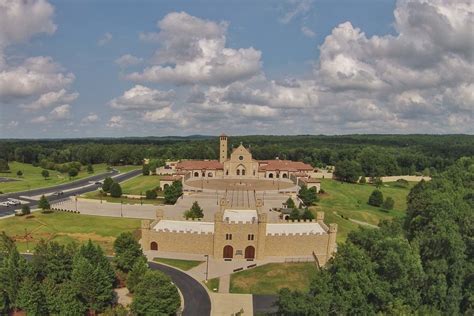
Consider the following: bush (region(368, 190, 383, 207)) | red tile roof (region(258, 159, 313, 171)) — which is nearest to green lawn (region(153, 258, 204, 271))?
bush (region(368, 190, 383, 207))

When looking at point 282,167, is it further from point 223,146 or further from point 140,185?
point 140,185

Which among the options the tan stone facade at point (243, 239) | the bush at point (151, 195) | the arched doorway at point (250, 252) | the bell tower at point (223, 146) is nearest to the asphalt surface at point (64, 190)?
the bush at point (151, 195)

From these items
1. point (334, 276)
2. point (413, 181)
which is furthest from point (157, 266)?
point (413, 181)

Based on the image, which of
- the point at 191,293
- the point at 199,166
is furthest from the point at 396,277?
the point at 199,166

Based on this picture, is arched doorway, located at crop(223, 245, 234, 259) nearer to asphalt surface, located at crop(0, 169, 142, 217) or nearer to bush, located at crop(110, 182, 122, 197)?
bush, located at crop(110, 182, 122, 197)

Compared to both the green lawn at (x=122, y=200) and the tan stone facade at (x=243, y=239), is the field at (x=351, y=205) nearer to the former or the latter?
the tan stone facade at (x=243, y=239)
